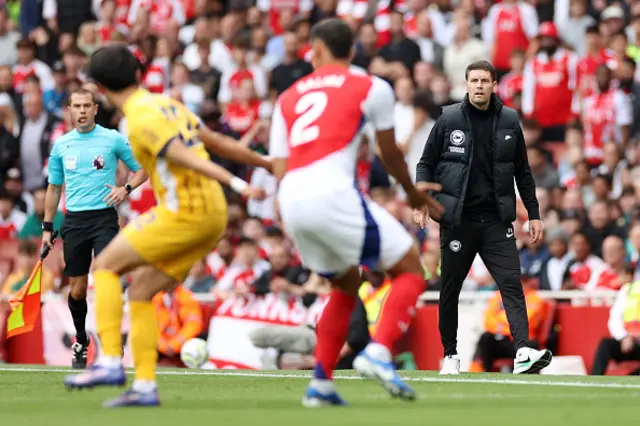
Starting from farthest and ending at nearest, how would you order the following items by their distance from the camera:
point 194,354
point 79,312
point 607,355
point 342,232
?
point 194,354 < point 607,355 < point 79,312 < point 342,232

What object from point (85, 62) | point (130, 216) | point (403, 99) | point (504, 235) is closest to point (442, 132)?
point (504, 235)

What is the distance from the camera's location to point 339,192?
8781mm

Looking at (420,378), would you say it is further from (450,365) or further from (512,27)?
(512,27)

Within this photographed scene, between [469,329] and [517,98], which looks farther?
[517,98]

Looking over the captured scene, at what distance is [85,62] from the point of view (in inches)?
963

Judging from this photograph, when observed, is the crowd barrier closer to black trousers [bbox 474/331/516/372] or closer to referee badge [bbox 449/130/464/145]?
black trousers [bbox 474/331/516/372]

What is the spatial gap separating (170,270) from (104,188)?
15.6 feet

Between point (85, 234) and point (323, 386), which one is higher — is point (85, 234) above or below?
above

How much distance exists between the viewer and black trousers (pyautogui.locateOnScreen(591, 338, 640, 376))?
14.9 metres

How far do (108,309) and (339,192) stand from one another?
5.00ft

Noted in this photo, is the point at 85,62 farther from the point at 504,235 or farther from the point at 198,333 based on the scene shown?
the point at 504,235

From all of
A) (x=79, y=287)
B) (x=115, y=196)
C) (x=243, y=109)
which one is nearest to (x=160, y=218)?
(x=115, y=196)

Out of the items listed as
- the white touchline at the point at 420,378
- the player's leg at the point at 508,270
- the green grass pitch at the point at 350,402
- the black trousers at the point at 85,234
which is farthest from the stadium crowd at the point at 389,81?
the green grass pitch at the point at 350,402

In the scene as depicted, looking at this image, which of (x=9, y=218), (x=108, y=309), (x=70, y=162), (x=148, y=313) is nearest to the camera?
(x=148, y=313)
